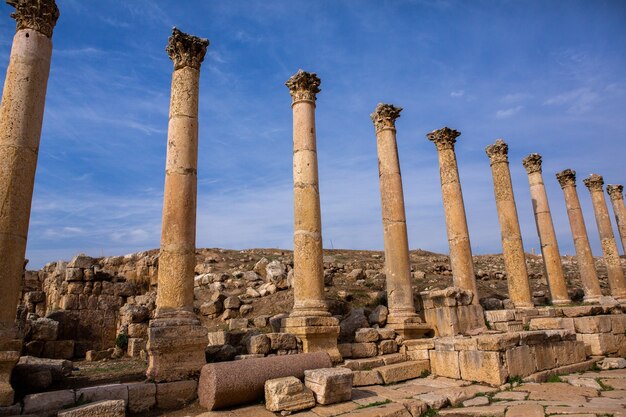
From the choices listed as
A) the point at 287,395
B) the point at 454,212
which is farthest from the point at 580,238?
the point at 287,395

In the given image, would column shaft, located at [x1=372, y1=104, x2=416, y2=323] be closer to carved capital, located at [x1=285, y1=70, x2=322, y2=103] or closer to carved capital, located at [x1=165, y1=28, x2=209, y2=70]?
carved capital, located at [x1=285, y1=70, x2=322, y2=103]

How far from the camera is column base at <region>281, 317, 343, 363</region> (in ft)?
32.3

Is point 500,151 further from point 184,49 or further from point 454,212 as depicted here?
point 184,49

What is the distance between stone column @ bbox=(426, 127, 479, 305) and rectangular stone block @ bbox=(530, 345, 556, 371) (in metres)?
3.35

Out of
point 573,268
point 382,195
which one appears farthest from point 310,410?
point 573,268

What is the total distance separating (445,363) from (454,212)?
6.81 metres

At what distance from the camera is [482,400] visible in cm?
780

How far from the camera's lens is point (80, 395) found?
6852 mm

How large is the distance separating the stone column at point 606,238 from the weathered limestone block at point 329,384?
2076 centimetres

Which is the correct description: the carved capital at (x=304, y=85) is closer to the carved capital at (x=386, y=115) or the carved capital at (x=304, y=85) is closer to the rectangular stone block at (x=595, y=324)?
the carved capital at (x=386, y=115)

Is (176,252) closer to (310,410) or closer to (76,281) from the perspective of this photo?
(310,410)

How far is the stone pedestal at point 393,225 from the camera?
1262 cm

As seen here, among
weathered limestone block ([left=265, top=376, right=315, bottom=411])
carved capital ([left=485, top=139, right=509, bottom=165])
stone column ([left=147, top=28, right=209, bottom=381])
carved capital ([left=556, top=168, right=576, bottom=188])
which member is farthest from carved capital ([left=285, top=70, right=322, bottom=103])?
carved capital ([left=556, top=168, right=576, bottom=188])

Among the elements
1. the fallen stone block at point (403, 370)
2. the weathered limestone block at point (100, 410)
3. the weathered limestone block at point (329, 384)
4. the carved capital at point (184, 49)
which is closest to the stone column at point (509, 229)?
the fallen stone block at point (403, 370)
